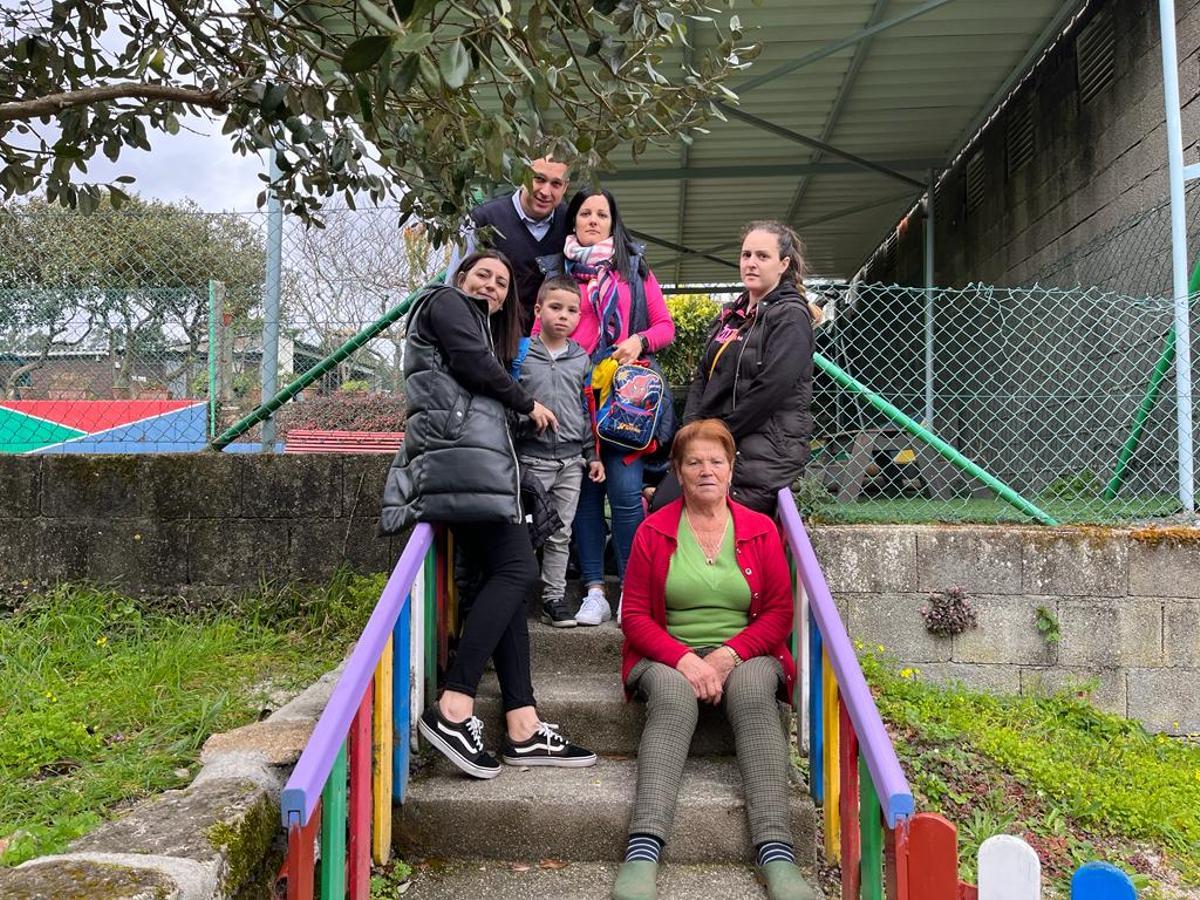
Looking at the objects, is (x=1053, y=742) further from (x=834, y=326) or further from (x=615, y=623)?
(x=834, y=326)

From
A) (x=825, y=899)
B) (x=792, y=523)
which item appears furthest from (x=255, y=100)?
(x=825, y=899)

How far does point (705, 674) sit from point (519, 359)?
1318 mm

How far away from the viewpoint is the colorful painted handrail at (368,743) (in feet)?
5.57

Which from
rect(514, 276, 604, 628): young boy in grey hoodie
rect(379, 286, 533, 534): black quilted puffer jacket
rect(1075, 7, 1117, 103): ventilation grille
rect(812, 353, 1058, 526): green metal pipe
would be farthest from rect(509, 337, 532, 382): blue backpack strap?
rect(1075, 7, 1117, 103): ventilation grille

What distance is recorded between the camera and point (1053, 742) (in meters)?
3.80

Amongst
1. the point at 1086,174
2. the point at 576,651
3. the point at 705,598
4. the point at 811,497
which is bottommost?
the point at 576,651

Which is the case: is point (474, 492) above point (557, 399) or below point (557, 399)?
below

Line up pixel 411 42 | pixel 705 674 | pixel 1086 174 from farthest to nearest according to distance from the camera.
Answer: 1. pixel 1086 174
2. pixel 705 674
3. pixel 411 42

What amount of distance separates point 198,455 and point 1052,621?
4.03 metres

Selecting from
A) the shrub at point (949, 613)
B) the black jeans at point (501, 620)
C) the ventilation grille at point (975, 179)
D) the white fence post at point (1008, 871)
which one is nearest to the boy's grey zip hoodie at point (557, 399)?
the black jeans at point (501, 620)

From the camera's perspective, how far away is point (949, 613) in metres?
4.15

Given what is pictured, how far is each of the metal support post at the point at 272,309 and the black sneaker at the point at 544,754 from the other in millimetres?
2312

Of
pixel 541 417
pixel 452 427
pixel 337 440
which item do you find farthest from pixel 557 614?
pixel 337 440

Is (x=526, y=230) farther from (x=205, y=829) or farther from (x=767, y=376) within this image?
(x=205, y=829)
